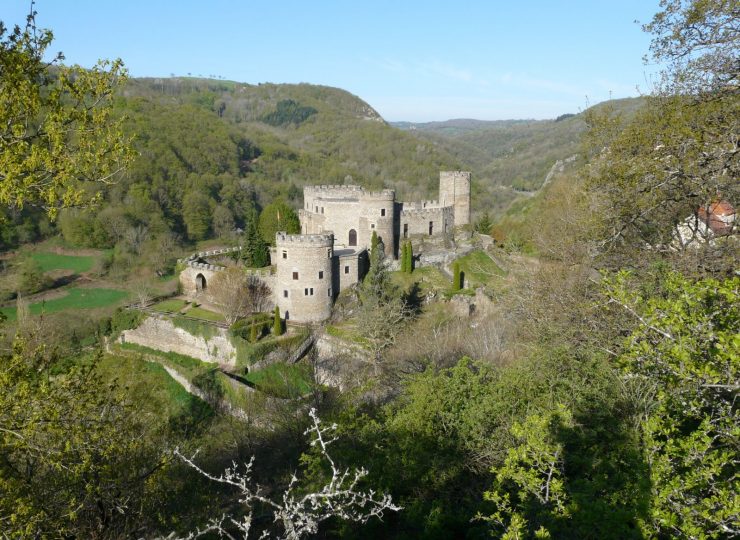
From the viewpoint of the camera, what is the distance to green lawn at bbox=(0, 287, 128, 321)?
35.9 metres

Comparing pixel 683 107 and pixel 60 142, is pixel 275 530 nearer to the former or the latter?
pixel 60 142

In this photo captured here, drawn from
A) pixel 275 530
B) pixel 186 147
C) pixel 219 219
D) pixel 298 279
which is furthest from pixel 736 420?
pixel 186 147

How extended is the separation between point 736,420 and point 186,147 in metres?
72.9

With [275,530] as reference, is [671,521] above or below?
above

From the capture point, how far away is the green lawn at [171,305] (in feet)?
95.8

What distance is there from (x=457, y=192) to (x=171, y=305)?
2056 centimetres

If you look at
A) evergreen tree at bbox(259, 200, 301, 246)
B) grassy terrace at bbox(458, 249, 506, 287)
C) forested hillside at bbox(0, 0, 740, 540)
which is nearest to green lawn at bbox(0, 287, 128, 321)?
forested hillside at bbox(0, 0, 740, 540)

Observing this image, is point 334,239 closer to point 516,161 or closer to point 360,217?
point 360,217

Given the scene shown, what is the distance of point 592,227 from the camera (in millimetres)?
12062

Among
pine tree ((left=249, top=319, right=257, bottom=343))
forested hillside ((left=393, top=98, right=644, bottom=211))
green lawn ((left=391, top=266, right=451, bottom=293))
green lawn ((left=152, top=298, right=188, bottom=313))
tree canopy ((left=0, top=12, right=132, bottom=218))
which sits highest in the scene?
forested hillside ((left=393, top=98, right=644, bottom=211))

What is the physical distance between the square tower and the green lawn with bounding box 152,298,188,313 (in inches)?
736

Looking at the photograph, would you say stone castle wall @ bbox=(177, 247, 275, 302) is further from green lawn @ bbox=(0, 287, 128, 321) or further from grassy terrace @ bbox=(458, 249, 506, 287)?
grassy terrace @ bbox=(458, 249, 506, 287)

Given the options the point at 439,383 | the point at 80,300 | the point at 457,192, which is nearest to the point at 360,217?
the point at 457,192

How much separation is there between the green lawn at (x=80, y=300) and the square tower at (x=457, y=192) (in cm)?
2454
